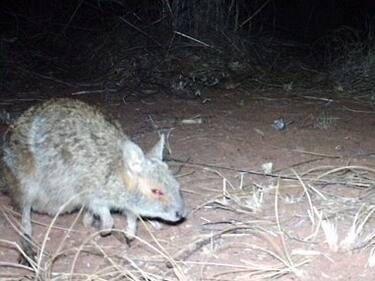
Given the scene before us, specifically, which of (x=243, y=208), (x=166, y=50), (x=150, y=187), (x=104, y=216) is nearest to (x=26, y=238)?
(x=104, y=216)

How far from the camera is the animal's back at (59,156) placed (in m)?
4.41

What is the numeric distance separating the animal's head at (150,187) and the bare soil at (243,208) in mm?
153

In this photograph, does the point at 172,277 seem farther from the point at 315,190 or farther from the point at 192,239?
the point at 315,190

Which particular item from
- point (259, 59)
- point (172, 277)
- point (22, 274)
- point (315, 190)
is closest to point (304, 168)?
point (315, 190)

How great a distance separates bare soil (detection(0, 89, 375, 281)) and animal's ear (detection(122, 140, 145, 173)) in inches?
15.0

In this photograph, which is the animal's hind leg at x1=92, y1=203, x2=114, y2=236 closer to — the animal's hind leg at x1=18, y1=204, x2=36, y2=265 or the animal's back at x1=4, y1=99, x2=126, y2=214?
the animal's back at x1=4, y1=99, x2=126, y2=214

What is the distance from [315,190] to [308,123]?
2295mm

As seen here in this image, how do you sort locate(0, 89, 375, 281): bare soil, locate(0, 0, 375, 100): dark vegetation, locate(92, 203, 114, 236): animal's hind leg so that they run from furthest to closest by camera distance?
locate(0, 0, 375, 100): dark vegetation, locate(92, 203, 114, 236): animal's hind leg, locate(0, 89, 375, 281): bare soil

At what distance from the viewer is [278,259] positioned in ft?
12.4

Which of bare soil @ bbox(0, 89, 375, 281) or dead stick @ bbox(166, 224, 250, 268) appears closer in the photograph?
bare soil @ bbox(0, 89, 375, 281)

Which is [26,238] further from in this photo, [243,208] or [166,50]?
[166,50]

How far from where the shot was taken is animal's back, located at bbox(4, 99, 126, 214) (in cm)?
441

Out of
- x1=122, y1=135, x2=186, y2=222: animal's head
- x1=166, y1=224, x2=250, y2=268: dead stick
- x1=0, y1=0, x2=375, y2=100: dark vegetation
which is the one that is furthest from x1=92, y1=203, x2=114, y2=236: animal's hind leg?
x1=0, y1=0, x2=375, y2=100: dark vegetation

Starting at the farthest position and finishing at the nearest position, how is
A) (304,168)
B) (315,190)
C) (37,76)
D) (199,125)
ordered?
(37,76) → (199,125) → (304,168) → (315,190)
